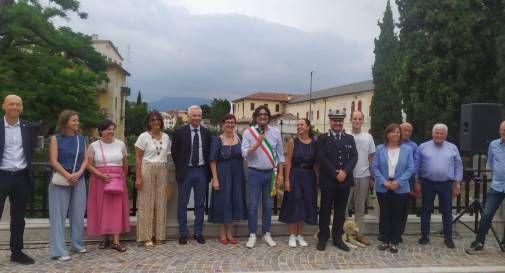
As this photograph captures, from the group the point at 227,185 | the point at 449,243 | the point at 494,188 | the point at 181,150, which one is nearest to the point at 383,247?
the point at 449,243

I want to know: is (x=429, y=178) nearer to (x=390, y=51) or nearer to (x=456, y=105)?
(x=456, y=105)

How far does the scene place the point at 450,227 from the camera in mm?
7023

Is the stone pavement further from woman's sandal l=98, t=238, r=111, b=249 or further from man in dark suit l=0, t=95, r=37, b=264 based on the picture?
man in dark suit l=0, t=95, r=37, b=264

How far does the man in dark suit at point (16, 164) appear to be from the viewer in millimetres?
5457

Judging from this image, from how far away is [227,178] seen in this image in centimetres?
670

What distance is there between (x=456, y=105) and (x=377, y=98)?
12.7 metres

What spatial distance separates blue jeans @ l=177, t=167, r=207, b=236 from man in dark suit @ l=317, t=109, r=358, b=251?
165 cm

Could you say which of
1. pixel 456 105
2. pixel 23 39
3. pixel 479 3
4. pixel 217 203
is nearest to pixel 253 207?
pixel 217 203

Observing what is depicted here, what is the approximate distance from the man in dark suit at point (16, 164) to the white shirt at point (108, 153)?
76cm

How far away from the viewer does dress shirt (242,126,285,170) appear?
21.6 feet

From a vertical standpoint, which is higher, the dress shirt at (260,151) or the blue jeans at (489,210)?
the dress shirt at (260,151)

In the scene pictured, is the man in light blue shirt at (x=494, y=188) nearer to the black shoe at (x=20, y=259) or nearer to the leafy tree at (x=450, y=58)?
the black shoe at (x=20, y=259)

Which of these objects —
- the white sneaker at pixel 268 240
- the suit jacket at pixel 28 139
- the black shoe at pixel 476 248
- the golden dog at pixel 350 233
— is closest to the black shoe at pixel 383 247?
the golden dog at pixel 350 233

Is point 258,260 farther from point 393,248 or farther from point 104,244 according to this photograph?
point 104,244
